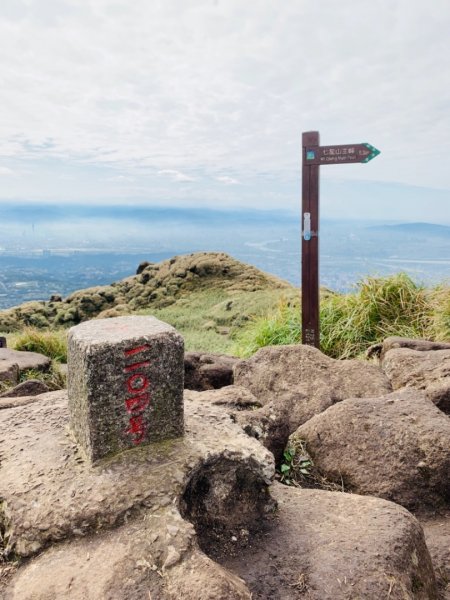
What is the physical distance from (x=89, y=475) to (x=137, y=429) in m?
0.35

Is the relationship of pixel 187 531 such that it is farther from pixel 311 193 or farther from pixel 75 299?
pixel 75 299

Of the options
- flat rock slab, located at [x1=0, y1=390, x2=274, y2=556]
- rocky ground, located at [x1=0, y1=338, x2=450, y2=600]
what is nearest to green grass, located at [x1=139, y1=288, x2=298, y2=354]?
rocky ground, located at [x1=0, y1=338, x2=450, y2=600]

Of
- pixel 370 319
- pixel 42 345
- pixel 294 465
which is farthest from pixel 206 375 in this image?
pixel 42 345


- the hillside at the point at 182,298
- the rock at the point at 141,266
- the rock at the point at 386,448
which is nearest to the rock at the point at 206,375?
the rock at the point at 386,448

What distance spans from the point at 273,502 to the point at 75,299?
550 inches

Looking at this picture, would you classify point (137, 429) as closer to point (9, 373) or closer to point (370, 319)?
point (9, 373)

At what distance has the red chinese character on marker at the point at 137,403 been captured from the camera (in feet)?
9.60

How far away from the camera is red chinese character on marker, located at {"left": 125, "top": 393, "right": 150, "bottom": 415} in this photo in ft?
9.60

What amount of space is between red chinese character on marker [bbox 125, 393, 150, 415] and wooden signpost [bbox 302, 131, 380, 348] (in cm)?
505

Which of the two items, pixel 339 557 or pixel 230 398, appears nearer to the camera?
pixel 339 557

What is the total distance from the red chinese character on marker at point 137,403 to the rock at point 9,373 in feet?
15.6

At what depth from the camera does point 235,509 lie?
2900mm

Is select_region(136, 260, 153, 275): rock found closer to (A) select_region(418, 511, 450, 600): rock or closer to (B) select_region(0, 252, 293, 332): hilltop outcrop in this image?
(B) select_region(0, 252, 293, 332): hilltop outcrop

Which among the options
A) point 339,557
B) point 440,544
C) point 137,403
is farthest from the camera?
point 440,544
